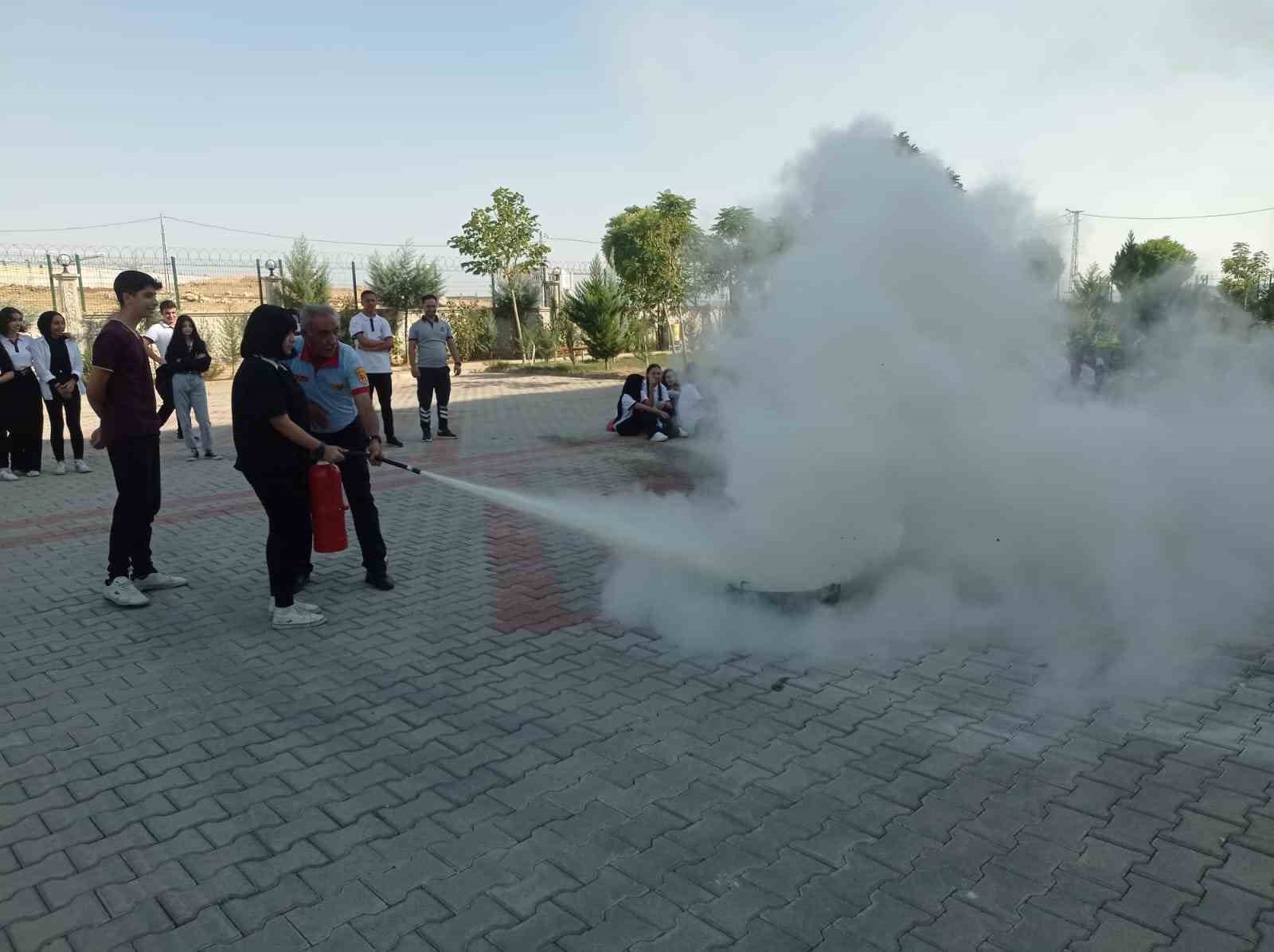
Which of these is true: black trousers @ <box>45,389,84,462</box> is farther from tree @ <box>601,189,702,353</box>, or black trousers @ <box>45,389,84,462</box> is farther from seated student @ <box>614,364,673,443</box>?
tree @ <box>601,189,702,353</box>

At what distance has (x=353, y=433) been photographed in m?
5.54

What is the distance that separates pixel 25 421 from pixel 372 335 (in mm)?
3805

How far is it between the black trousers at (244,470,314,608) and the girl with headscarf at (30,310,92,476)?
6121 mm

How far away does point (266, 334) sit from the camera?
4.78 metres

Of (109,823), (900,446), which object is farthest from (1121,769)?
(109,823)

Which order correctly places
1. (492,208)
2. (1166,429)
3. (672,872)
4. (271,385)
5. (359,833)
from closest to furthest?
(672,872), (359,833), (271,385), (1166,429), (492,208)

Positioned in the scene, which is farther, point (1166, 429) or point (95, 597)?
point (1166, 429)

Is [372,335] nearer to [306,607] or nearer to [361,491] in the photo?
[361,491]

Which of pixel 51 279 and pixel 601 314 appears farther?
pixel 601 314

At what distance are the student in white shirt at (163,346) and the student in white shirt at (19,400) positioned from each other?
Result: 3.85ft

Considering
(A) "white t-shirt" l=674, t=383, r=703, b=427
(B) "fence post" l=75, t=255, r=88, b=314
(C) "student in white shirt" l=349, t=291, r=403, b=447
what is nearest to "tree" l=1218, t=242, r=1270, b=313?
(A) "white t-shirt" l=674, t=383, r=703, b=427

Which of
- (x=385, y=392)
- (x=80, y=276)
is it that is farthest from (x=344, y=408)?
(x=80, y=276)

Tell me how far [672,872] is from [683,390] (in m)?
9.82

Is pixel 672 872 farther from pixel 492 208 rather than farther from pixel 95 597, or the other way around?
pixel 492 208
